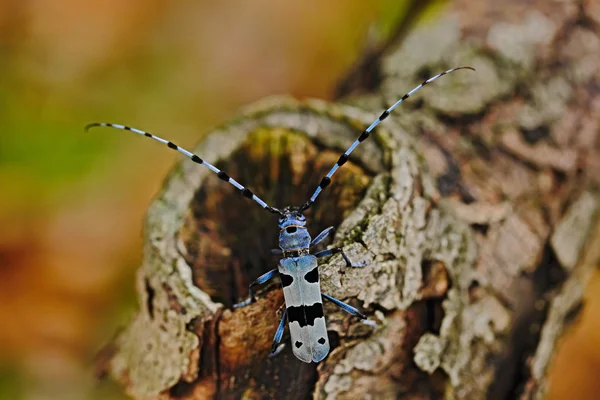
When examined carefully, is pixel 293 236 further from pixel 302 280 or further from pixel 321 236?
pixel 302 280

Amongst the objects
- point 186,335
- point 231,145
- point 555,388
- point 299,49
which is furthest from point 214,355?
point 299,49

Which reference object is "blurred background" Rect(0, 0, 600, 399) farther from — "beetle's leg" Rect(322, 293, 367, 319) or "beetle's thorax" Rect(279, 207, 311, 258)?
"beetle's leg" Rect(322, 293, 367, 319)

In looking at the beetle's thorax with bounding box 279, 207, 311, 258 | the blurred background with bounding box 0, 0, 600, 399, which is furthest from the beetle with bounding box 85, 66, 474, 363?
the blurred background with bounding box 0, 0, 600, 399

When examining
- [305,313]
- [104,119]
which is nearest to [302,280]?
[305,313]

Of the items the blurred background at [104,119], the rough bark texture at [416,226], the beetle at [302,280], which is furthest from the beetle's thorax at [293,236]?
the blurred background at [104,119]

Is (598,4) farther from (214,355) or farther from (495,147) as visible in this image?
(214,355)
